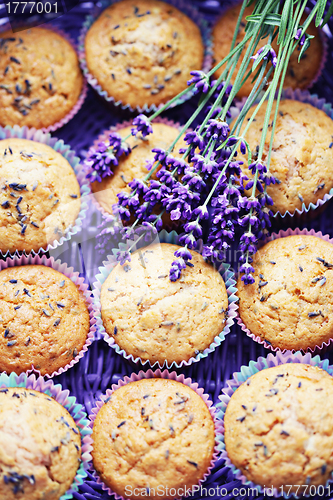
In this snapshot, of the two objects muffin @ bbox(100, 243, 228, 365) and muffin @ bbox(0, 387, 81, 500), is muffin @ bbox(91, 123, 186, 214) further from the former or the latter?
muffin @ bbox(0, 387, 81, 500)

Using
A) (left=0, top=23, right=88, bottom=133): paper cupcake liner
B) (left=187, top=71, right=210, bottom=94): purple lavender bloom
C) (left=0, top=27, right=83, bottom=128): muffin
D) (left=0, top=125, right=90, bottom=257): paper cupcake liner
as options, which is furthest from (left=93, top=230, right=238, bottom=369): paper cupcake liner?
(left=0, top=27, right=83, bottom=128): muffin

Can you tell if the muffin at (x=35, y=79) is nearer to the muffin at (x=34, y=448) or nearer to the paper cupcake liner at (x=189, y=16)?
the paper cupcake liner at (x=189, y=16)

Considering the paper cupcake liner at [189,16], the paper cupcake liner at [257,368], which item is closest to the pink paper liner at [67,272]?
the paper cupcake liner at [257,368]

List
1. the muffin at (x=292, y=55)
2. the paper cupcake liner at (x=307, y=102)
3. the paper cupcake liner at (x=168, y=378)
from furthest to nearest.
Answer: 1. the muffin at (x=292, y=55)
2. the paper cupcake liner at (x=307, y=102)
3. the paper cupcake liner at (x=168, y=378)

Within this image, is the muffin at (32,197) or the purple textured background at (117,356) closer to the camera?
the muffin at (32,197)

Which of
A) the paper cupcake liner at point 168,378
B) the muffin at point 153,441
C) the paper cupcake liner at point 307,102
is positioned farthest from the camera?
the paper cupcake liner at point 307,102

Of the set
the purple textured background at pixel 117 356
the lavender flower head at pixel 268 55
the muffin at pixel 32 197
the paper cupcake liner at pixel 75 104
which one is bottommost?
the purple textured background at pixel 117 356
